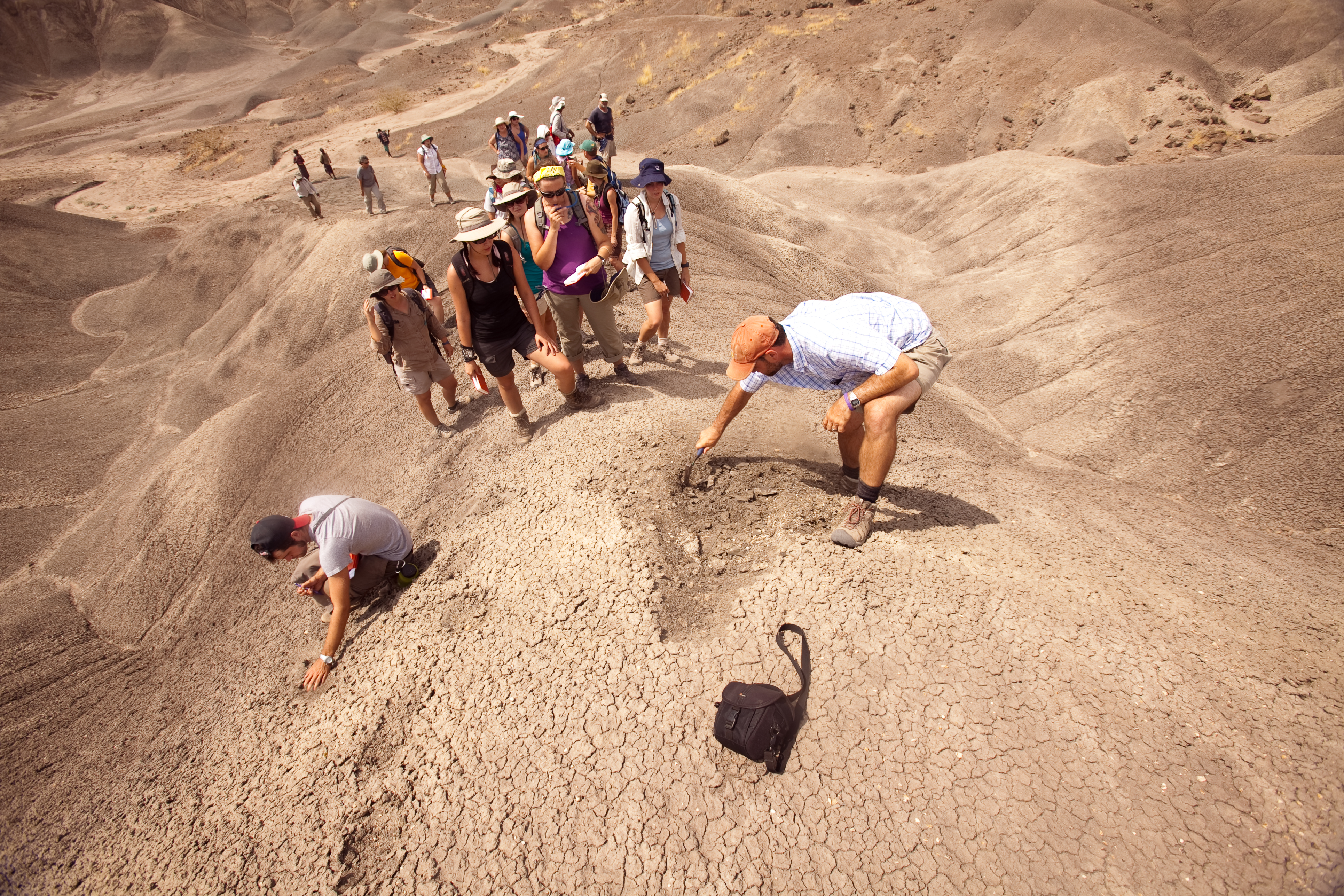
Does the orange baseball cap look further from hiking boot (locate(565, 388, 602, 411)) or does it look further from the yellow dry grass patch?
the yellow dry grass patch

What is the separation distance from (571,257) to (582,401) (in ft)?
4.03

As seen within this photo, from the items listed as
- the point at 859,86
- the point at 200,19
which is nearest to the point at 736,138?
the point at 859,86

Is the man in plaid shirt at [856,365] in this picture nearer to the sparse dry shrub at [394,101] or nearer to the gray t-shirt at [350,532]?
the gray t-shirt at [350,532]

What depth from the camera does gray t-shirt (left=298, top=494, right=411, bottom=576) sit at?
348 cm

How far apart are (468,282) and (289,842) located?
135 inches

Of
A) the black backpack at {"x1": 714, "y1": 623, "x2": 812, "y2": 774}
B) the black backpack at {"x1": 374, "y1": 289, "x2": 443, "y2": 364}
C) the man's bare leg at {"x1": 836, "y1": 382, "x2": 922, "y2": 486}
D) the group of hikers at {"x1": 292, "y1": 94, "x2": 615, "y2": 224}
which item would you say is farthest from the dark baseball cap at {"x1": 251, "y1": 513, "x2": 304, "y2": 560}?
the group of hikers at {"x1": 292, "y1": 94, "x2": 615, "y2": 224}

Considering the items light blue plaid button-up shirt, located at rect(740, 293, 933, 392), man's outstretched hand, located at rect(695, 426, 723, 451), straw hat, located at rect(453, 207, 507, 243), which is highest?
straw hat, located at rect(453, 207, 507, 243)

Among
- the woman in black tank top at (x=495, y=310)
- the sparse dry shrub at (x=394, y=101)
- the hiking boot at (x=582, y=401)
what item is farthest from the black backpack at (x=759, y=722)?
the sparse dry shrub at (x=394, y=101)

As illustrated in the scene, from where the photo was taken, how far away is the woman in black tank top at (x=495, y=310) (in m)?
4.09

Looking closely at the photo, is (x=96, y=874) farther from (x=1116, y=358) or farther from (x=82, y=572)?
(x=1116, y=358)

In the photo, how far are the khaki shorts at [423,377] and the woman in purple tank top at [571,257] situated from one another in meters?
1.21

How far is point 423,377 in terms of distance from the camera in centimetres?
532

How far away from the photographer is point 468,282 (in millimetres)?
4160

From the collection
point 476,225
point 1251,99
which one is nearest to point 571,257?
point 476,225
